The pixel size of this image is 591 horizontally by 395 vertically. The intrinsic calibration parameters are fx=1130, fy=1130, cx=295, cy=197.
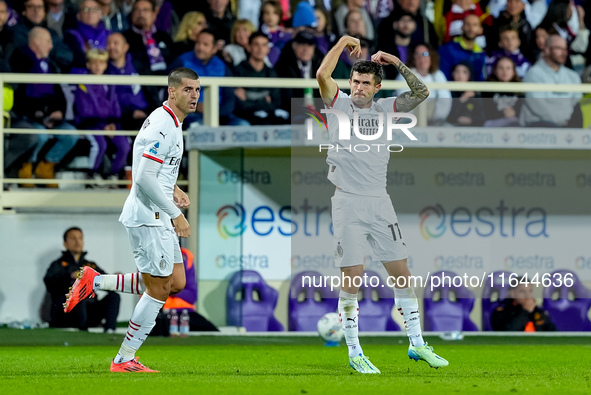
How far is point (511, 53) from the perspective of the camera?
15664mm

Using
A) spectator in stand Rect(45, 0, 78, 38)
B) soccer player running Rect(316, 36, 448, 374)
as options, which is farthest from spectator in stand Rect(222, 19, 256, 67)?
soccer player running Rect(316, 36, 448, 374)

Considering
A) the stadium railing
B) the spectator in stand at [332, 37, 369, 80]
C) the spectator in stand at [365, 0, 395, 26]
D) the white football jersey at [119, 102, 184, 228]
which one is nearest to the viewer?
the white football jersey at [119, 102, 184, 228]

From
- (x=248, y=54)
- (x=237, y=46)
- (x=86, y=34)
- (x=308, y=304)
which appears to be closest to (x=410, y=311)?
(x=308, y=304)

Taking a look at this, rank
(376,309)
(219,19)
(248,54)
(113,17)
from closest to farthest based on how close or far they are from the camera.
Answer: (376,309) → (248,54) → (113,17) → (219,19)

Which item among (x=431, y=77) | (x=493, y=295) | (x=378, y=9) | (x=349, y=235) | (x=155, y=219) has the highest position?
(x=378, y=9)

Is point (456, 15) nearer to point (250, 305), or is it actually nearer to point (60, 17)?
point (250, 305)

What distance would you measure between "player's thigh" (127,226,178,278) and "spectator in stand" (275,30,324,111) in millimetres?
7070

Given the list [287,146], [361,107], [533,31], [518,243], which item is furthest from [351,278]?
[533,31]

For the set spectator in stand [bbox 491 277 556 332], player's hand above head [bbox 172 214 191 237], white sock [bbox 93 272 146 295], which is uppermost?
player's hand above head [bbox 172 214 191 237]

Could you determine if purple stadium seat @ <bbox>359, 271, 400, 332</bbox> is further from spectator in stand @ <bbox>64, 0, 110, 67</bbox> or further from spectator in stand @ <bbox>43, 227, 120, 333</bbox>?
spectator in stand @ <bbox>64, 0, 110, 67</bbox>

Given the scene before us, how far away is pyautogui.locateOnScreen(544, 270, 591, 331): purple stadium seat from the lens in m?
14.3

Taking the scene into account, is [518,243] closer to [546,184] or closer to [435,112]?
[546,184]

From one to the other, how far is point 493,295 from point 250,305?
3.09 m

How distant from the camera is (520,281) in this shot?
14.3 metres
